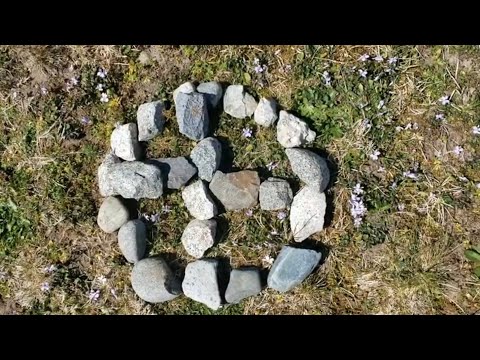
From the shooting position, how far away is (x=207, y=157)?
4.41 m

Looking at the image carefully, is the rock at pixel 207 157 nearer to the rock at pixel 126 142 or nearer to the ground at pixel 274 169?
the ground at pixel 274 169

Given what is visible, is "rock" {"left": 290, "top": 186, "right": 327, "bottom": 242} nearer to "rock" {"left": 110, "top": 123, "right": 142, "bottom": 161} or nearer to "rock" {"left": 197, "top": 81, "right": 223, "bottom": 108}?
"rock" {"left": 197, "top": 81, "right": 223, "bottom": 108}

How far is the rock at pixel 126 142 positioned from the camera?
4453 millimetres

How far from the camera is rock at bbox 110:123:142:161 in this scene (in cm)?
445

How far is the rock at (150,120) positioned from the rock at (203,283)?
1179 millimetres

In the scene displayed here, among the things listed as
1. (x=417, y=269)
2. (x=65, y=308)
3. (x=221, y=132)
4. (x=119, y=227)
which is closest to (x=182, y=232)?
(x=119, y=227)

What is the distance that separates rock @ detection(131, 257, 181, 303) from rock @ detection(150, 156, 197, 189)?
2.22 ft

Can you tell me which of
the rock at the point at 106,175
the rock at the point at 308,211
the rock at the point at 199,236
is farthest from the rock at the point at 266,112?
the rock at the point at 106,175

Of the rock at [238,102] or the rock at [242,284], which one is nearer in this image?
the rock at [242,284]

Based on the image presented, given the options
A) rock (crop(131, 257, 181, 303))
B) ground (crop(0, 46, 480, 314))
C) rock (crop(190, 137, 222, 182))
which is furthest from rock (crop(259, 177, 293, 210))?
rock (crop(131, 257, 181, 303))

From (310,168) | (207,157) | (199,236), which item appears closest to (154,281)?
(199,236)

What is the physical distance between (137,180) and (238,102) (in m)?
1.09

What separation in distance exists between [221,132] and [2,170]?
6.58 ft

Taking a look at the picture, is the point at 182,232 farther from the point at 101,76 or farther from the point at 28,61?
the point at 28,61
